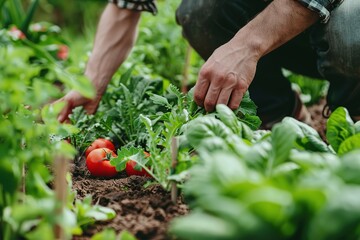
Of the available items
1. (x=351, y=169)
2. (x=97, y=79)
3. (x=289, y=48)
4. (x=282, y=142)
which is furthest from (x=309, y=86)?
Result: (x=351, y=169)

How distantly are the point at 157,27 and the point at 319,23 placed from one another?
1724 millimetres

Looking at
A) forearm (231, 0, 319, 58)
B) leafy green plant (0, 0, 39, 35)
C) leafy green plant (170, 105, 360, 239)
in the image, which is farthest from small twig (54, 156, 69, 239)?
leafy green plant (0, 0, 39, 35)

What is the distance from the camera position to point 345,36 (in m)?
1.90

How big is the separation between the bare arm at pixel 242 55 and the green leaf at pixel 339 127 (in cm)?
32

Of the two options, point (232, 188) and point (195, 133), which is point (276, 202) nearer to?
point (232, 188)

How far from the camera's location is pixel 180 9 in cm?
236

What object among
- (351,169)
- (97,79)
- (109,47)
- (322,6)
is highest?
(322,6)

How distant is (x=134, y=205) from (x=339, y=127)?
0.57 m

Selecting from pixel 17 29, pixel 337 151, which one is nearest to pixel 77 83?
pixel 337 151

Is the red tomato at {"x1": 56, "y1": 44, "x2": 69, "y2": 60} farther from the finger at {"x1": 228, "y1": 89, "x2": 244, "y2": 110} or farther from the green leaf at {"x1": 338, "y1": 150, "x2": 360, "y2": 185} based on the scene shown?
the green leaf at {"x1": 338, "y1": 150, "x2": 360, "y2": 185}

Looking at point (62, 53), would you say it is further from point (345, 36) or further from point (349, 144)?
point (349, 144)

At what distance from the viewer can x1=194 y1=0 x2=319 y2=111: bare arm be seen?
5.50ft

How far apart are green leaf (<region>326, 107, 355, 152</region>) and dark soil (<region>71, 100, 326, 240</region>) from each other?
16.7 inches

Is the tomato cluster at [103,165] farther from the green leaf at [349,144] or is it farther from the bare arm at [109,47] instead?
the green leaf at [349,144]
